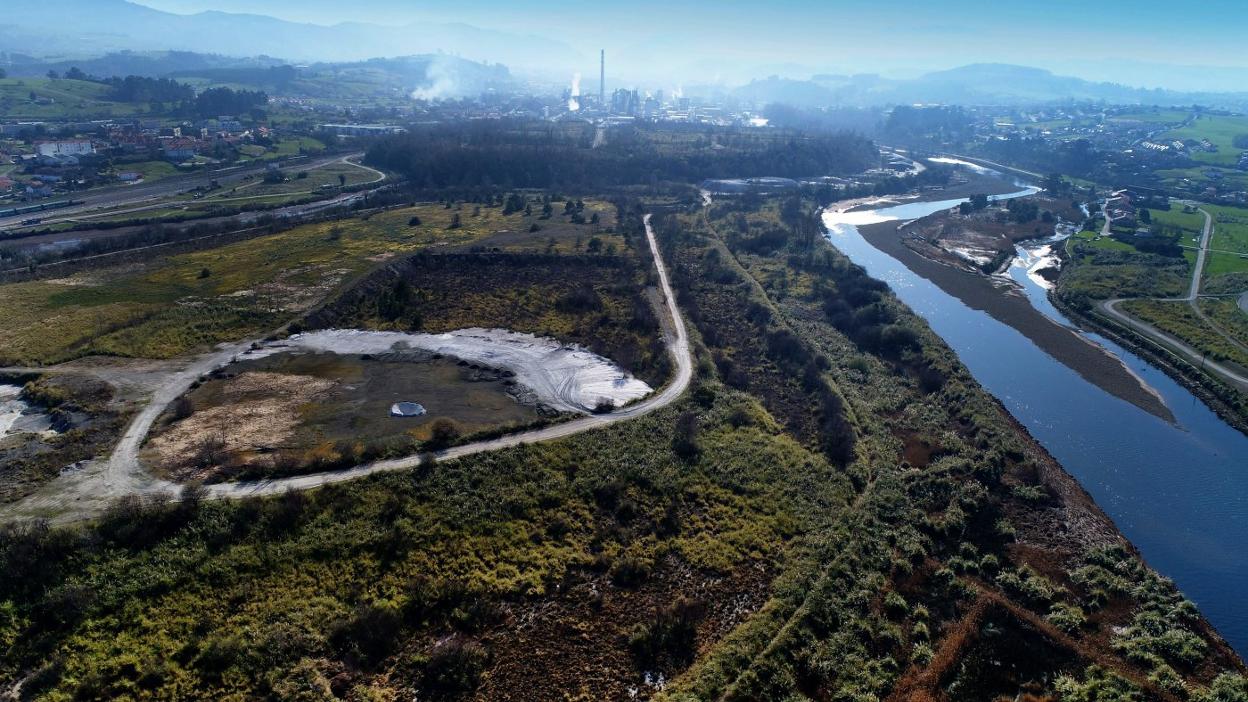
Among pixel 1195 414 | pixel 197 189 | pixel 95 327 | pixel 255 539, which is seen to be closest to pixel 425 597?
pixel 255 539

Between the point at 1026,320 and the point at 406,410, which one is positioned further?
the point at 1026,320

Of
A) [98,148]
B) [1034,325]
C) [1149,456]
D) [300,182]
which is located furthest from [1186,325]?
[98,148]

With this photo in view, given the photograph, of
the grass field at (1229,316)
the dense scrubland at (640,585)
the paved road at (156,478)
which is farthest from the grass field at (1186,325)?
the paved road at (156,478)

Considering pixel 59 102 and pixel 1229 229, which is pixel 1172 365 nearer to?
pixel 1229 229

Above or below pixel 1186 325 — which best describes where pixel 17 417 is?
below

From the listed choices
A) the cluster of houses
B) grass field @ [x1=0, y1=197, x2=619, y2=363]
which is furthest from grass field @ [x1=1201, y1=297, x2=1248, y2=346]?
the cluster of houses

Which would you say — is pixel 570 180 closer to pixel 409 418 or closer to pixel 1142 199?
pixel 409 418
